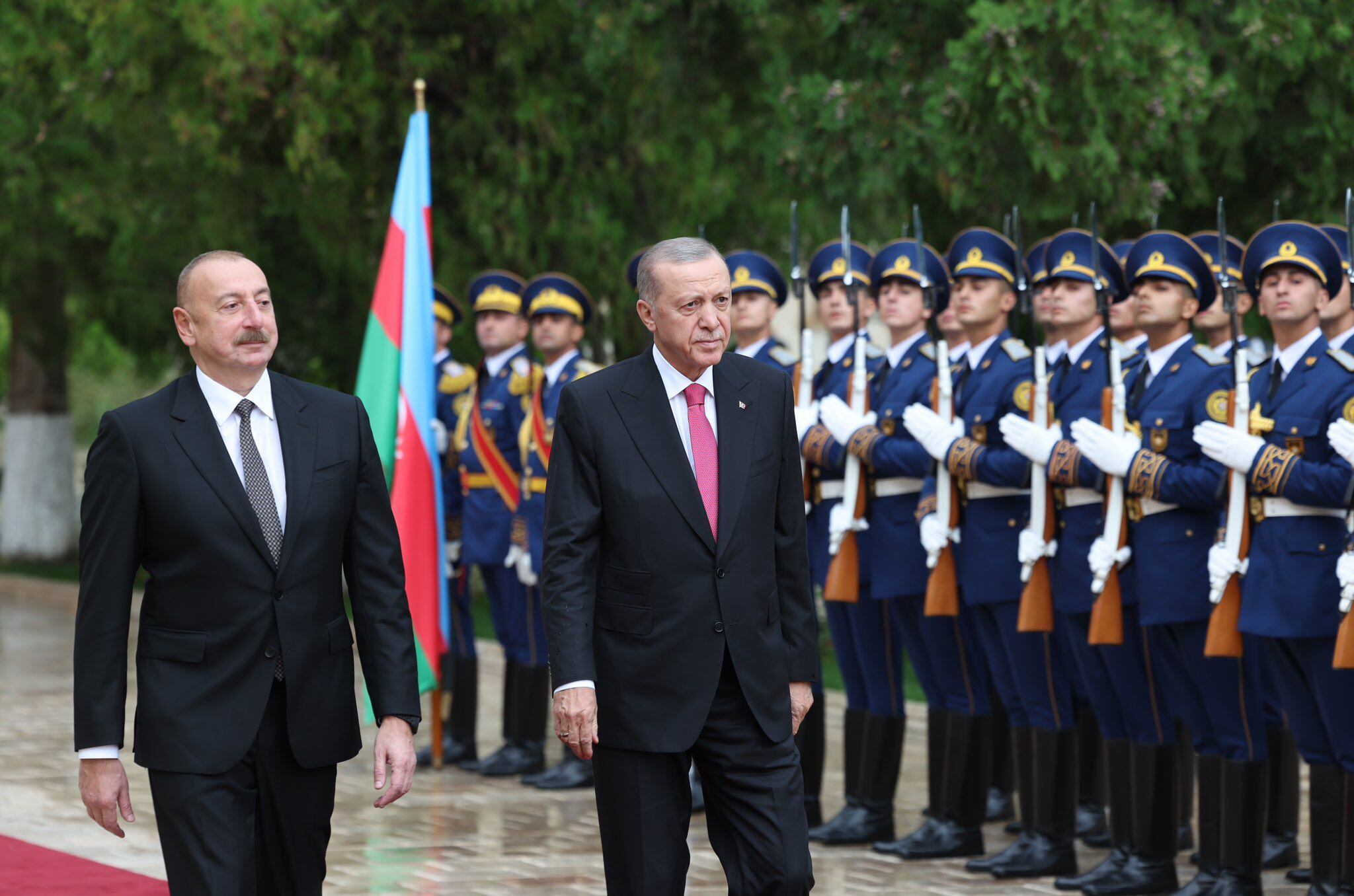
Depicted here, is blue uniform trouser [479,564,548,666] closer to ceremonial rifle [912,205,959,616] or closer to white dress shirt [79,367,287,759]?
ceremonial rifle [912,205,959,616]

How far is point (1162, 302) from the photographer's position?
6.96 meters

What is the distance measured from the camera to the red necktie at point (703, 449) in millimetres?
4605

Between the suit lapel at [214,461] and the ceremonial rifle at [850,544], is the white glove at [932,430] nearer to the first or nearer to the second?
the ceremonial rifle at [850,544]

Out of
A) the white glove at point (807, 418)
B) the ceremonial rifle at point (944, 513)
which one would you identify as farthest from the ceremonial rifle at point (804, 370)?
the ceremonial rifle at point (944, 513)

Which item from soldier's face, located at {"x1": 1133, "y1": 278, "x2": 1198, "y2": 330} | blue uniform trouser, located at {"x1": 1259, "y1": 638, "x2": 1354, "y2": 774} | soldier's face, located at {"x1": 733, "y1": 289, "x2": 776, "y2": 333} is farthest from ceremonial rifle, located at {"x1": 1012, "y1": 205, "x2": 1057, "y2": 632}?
soldier's face, located at {"x1": 733, "y1": 289, "x2": 776, "y2": 333}

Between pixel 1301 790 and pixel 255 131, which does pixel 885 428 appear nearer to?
pixel 1301 790

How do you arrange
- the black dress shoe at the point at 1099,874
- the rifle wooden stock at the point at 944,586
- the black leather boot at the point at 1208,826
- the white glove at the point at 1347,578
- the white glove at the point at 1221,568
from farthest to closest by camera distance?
the rifle wooden stock at the point at 944,586 → the black dress shoe at the point at 1099,874 → the black leather boot at the point at 1208,826 → the white glove at the point at 1221,568 → the white glove at the point at 1347,578

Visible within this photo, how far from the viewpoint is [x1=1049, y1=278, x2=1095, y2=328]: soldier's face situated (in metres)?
7.34

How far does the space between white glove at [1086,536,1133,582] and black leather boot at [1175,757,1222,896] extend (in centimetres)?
72

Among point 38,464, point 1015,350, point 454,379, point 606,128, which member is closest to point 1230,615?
point 1015,350

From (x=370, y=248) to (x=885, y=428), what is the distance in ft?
A: 26.4

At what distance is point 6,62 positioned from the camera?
15250 millimetres

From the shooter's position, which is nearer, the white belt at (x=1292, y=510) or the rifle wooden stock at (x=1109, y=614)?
the white belt at (x=1292, y=510)

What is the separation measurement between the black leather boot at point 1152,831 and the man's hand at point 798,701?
253 cm
